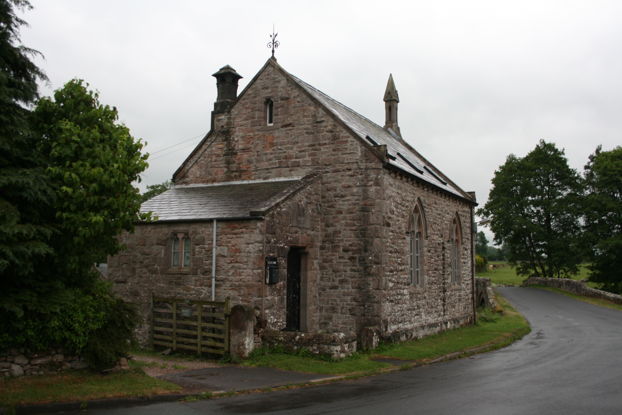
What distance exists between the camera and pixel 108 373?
10.2m

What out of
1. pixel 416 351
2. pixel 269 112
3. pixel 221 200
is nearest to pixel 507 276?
pixel 269 112

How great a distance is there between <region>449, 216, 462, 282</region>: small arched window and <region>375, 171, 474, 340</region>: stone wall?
0.82 ft

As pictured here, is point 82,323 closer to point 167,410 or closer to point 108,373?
point 108,373

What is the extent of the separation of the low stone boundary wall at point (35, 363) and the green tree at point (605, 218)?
39.4m

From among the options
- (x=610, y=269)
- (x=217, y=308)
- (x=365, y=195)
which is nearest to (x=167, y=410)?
(x=217, y=308)

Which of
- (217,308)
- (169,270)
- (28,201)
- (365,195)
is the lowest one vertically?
(217,308)

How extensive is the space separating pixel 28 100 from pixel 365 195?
1004 cm

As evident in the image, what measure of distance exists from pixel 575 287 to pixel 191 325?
3202 centimetres

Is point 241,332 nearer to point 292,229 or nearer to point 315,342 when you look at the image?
point 315,342

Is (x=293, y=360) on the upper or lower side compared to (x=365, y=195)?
lower

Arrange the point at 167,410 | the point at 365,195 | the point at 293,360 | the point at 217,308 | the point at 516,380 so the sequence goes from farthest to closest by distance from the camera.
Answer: the point at 365,195, the point at 217,308, the point at 293,360, the point at 516,380, the point at 167,410

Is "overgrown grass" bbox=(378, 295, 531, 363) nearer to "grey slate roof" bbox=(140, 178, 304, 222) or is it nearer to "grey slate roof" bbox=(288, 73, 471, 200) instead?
"grey slate roof" bbox=(140, 178, 304, 222)

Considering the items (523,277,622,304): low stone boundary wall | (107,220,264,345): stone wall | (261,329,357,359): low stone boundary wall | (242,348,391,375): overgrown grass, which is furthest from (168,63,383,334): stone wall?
(523,277,622,304): low stone boundary wall

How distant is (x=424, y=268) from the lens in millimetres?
19672
